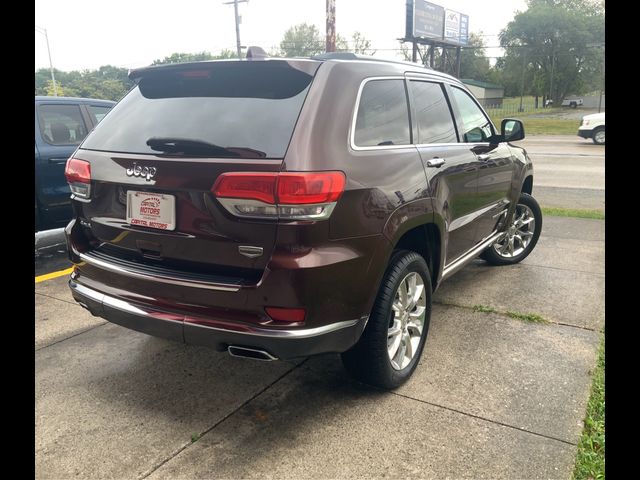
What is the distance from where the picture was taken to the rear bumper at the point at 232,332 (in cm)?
244

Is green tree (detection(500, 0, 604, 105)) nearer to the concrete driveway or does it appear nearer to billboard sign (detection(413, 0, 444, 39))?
billboard sign (detection(413, 0, 444, 39))

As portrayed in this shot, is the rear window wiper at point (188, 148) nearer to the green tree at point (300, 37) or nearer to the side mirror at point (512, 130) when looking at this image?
the side mirror at point (512, 130)

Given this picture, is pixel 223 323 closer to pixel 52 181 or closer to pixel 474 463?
pixel 474 463

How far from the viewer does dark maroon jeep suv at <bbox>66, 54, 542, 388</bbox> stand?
241 cm

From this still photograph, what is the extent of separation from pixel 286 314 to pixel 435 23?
48.5 meters

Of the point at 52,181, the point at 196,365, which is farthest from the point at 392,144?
the point at 52,181

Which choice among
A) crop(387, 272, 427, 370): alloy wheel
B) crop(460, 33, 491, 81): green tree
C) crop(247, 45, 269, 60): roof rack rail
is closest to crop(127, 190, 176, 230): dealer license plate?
crop(247, 45, 269, 60): roof rack rail

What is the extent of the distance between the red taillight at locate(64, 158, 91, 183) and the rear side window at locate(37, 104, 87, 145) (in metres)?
3.47

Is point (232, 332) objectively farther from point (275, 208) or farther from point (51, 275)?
point (51, 275)

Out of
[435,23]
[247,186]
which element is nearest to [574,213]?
[247,186]

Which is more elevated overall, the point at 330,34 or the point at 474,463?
the point at 330,34

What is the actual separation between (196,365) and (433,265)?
163 centimetres

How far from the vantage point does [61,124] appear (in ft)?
20.7

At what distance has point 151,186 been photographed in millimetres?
2625
